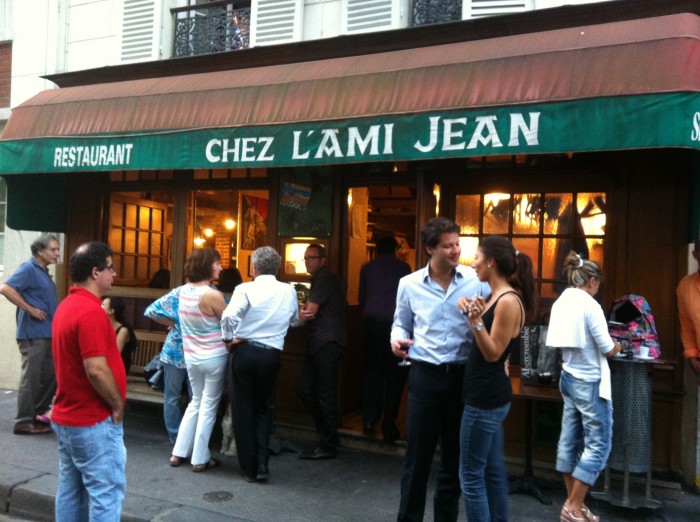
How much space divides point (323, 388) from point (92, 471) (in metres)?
2.92

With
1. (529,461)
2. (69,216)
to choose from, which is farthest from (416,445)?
(69,216)

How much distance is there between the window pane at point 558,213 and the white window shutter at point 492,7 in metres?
1.73

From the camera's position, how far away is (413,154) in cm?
529

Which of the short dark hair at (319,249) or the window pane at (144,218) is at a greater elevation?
the window pane at (144,218)

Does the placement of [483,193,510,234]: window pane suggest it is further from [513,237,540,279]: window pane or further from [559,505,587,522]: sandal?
[559,505,587,522]: sandal

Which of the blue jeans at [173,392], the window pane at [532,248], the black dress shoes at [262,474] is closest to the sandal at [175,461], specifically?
the blue jeans at [173,392]

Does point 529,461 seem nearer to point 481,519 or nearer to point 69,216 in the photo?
point 481,519

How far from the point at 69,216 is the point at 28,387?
8.22 ft

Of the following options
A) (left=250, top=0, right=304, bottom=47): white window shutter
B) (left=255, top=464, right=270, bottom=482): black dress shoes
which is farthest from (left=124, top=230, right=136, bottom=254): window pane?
(left=255, top=464, right=270, bottom=482): black dress shoes

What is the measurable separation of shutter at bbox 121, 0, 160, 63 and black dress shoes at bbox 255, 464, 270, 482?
5120mm

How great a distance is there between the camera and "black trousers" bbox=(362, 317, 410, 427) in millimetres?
6480

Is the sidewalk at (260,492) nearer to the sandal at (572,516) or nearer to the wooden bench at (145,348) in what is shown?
the sandal at (572,516)

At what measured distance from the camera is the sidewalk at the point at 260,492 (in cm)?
500

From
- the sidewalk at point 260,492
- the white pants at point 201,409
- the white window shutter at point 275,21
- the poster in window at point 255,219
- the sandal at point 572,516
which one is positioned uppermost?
the white window shutter at point 275,21
